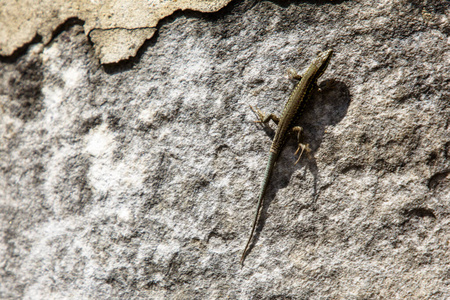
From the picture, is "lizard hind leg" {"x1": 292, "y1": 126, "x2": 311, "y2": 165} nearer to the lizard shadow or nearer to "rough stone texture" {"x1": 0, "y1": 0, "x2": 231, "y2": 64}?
the lizard shadow

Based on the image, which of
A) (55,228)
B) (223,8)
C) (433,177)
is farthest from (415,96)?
(55,228)

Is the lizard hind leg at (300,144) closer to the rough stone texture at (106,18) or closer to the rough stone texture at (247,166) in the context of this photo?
the rough stone texture at (247,166)

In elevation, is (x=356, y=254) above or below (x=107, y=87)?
below

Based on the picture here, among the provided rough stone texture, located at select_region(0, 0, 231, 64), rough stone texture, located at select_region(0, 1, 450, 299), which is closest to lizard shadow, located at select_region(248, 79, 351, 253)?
rough stone texture, located at select_region(0, 1, 450, 299)

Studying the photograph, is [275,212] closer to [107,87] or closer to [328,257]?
[328,257]

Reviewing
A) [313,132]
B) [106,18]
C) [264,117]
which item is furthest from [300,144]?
[106,18]

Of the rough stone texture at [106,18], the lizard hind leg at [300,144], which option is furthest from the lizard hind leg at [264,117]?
the rough stone texture at [106,18]
